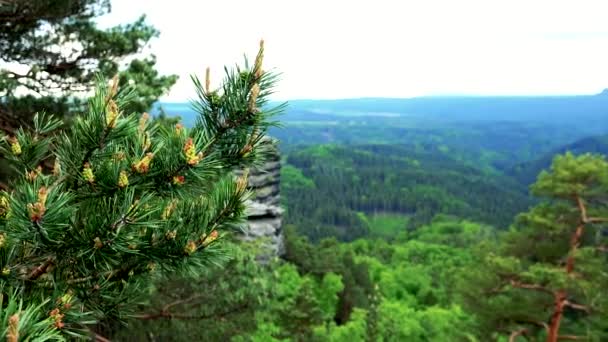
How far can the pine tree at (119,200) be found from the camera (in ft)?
8.07

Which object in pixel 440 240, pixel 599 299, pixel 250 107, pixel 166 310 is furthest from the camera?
pixel 440 240

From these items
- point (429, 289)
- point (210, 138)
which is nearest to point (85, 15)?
point (210, 138)

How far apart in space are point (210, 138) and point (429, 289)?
149ft

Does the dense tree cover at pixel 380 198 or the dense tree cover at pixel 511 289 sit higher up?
the dense tree cover at pixel 511 289

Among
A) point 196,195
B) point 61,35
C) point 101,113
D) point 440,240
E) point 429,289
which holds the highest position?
point 61,35

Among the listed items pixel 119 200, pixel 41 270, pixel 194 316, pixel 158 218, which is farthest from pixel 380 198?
pixel 119 200

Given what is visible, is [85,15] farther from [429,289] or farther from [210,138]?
[429,289]

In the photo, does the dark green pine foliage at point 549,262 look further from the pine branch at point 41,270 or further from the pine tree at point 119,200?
the pine branch at point 41,270

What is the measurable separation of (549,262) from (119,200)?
1476cm

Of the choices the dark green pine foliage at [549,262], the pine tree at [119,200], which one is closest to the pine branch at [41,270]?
the pine tree at [119,200]

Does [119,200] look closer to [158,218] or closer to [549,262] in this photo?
[158,218]

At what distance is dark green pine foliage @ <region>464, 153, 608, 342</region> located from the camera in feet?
45.0

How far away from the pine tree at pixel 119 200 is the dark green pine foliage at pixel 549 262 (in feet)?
40.5

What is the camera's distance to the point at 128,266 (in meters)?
3.10
